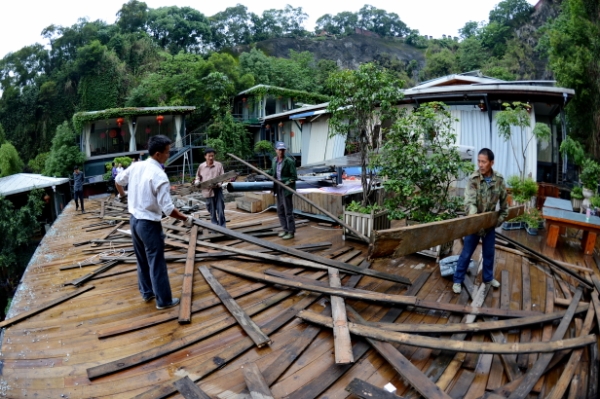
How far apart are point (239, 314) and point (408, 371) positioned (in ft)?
5.81

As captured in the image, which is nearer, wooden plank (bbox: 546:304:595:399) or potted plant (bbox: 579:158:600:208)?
wooden plank (bbox: 546:304:595:399)

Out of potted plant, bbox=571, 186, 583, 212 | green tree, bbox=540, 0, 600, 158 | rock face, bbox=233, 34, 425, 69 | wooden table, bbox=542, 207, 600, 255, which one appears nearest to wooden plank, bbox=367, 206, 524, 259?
wooden table, bbox=542, 207, 600, 255

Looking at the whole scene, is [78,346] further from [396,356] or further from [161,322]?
[396,356]

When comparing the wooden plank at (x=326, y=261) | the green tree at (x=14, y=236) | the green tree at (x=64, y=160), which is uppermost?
the green tree at (x=64, y=160)

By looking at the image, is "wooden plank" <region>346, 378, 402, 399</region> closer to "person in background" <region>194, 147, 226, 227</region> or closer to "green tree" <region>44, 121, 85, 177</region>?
"person in background" <region>194, 147, 226, 227</region>

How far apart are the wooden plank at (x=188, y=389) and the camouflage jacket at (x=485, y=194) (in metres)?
3.68

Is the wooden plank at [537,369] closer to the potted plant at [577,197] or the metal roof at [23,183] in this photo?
the potted plant at [577,197]

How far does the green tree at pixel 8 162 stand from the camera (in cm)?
2192

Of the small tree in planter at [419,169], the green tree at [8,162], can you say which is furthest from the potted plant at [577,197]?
the green tree at [8,162]

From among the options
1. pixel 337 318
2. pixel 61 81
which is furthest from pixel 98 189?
pixel 337 318

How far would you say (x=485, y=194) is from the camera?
173 inches

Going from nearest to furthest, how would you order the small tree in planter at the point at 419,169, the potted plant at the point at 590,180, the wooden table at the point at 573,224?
the small tree in planter at the point at 419,169 → the wooden table at the point at 573,224 → the potted plant at the point at 590,180

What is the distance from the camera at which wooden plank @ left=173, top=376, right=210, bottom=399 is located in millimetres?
2490

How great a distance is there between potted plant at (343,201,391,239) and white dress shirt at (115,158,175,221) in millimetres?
3599
